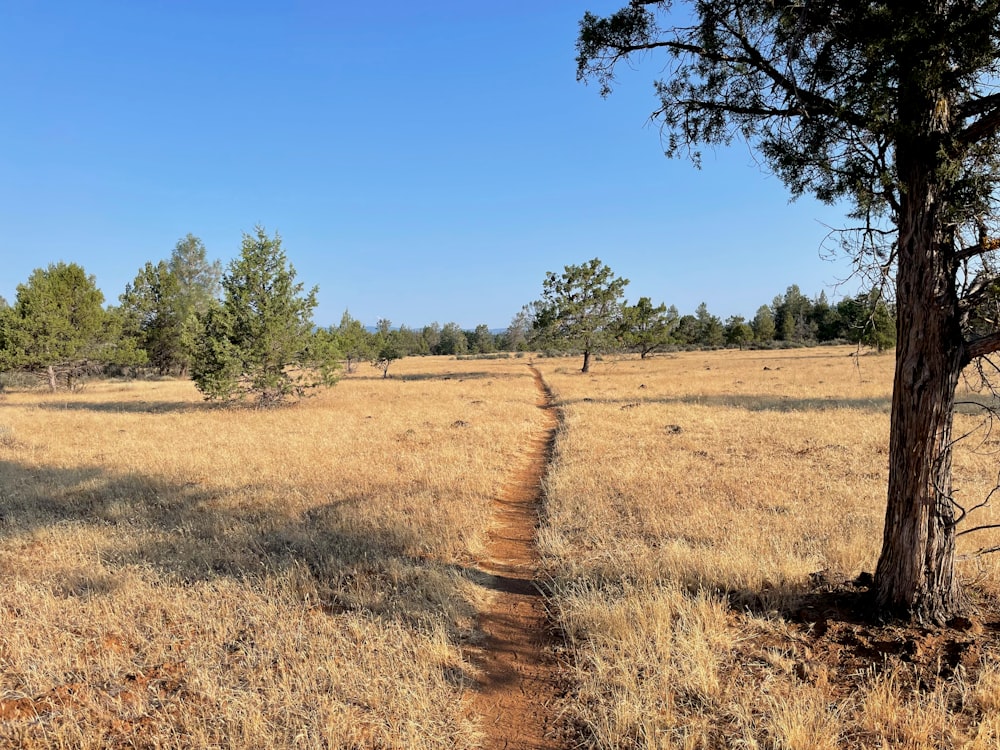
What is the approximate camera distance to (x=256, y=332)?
21203mm

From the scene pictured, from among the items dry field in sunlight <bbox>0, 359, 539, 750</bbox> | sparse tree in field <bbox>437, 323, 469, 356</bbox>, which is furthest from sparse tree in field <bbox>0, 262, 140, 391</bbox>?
sparse tree in field <bbox>437, 323, 469, 356</bbox>

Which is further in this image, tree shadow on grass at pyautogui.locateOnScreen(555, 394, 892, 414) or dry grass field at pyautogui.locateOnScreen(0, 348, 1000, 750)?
tree shadow on grass at pyautogui.locateOnScreen(555, 394, 892, 414)

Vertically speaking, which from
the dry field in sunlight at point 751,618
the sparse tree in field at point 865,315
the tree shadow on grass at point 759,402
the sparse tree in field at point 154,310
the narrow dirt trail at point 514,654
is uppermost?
the sparse tree in field at point 154,310

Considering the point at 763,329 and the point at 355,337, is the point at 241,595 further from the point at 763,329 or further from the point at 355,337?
the point at 763,329

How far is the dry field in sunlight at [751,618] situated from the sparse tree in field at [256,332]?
15.9 meters

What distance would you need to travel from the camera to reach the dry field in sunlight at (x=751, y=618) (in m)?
3.10

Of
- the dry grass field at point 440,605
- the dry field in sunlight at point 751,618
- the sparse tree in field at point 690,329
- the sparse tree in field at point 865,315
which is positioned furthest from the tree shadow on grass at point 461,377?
the sparse tree in field at point 690,329

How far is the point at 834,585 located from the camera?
4727mm

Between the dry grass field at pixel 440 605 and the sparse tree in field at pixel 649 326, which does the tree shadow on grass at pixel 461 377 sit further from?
the dry grass field at pixel 440 605

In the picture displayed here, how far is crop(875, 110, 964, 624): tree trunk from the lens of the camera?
3.58 metres

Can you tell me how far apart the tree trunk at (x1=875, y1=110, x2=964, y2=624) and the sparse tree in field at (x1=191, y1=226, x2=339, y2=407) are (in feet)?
70.3

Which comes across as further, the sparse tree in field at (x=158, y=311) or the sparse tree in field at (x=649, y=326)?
the sparse tree in field at (x=649, y=326)

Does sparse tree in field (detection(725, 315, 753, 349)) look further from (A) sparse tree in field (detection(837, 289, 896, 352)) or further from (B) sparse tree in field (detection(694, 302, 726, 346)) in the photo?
(A) sparse tree in field (detection(837, 289, 896, 352))

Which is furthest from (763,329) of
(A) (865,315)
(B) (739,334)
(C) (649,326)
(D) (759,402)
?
(A) (865,315)
